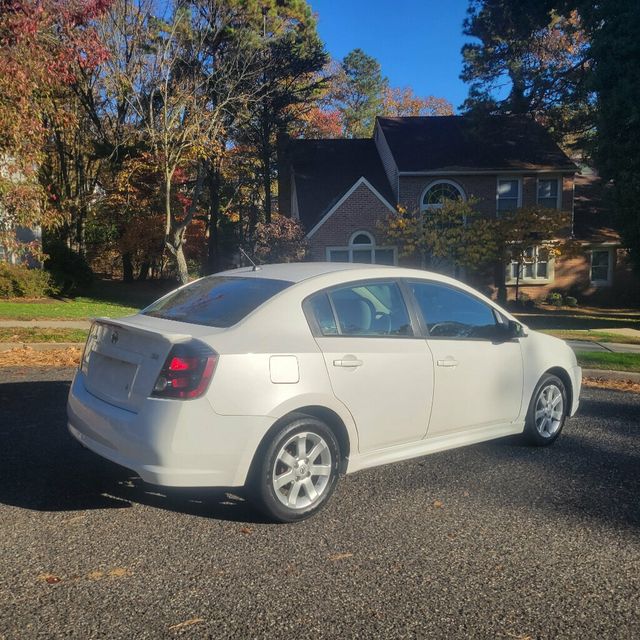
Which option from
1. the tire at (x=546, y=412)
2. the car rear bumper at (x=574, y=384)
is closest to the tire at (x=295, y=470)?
the tire at (x=546, y=412)

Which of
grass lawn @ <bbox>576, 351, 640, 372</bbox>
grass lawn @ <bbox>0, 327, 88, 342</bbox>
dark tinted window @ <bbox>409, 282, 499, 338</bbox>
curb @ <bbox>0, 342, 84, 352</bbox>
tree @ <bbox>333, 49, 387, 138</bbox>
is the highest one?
tree @ <bbox>333, 49, 387, 138</bbox>

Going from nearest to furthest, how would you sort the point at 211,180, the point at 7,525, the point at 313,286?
the point at 7,525 < the point at 313,286 < the point at 211,180

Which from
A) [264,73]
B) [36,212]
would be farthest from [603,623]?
[264,73]

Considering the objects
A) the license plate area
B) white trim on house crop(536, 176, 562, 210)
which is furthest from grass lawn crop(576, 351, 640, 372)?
white trim on house crop(536, 176, 562, 210)

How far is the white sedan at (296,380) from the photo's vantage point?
4.09 metres

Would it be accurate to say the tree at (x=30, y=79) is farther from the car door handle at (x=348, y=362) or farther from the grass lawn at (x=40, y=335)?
the car door handle at (x=348, y=362)

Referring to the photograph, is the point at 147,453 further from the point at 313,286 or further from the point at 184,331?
the point at 313,286

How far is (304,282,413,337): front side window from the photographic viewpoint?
15.5 feet

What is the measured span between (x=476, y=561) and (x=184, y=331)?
2265 mm

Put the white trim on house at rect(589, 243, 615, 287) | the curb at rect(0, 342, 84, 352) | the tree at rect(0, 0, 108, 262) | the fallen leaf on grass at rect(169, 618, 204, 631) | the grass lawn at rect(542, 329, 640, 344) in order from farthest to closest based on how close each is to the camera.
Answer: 1. the white trim on house at rect(589, 243, 615, 287)
2. the grass lawn at rect(542, 329, 640, 344)
3. the curb at rect(0, 342, 84, 352)
4. the tree at rect(0, 0, 108, 262)
5. the fallen leaf on grass at rect(169, 618, 204, 631)

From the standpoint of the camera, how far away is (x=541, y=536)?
4.24 meters

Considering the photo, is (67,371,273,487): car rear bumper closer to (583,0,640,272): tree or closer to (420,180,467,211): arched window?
(583,0,640,272): tree

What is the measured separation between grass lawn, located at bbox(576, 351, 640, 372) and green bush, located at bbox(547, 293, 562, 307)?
17.9 meters

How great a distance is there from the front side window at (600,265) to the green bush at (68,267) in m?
22.2
